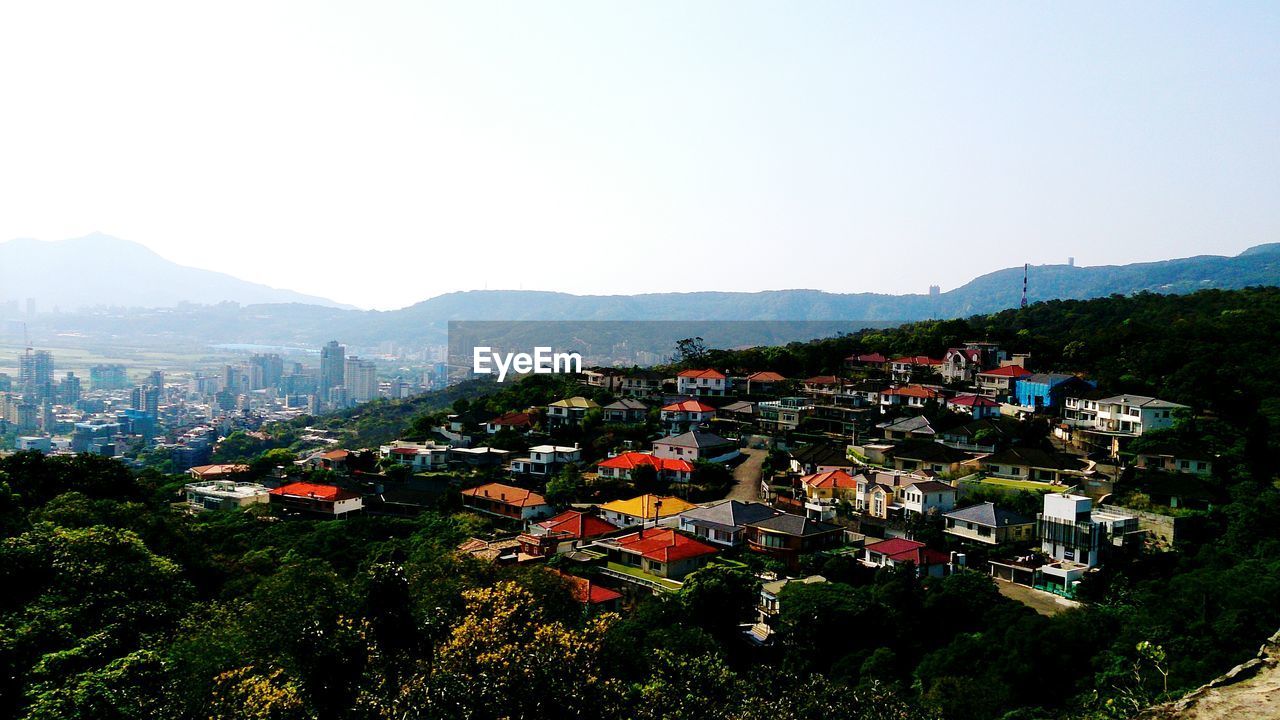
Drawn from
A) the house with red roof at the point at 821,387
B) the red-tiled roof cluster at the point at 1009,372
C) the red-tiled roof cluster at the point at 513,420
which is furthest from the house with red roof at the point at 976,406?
the red-tiled roof cluster at the point at 513,420

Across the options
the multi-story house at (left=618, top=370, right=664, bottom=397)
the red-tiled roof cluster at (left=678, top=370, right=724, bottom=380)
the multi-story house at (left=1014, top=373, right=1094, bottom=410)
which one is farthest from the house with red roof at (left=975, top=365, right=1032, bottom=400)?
the multi-story house at (left=618, top=370, right=664, bottom=397)

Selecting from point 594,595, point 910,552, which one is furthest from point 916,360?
point 594,595

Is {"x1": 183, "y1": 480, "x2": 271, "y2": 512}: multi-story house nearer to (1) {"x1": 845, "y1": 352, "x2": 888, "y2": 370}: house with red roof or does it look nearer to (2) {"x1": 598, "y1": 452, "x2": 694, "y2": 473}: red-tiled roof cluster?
(2) {"x1": 598, "y1": 452, "x2": 694, "y2": 473}: red-tiled roof cluster

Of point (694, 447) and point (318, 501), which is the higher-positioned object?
point (694, 447)

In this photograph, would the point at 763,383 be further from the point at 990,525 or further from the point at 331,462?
the point at 331,462

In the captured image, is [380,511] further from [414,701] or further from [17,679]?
[414,701]

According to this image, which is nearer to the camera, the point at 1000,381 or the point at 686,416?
the point at 686,416
